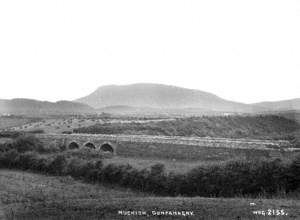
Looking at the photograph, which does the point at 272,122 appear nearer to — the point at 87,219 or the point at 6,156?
the point at 6,156

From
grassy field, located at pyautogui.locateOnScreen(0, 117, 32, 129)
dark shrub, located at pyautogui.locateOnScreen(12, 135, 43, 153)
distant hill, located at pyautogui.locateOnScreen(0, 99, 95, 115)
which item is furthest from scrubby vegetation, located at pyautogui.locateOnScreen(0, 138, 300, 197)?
distant hill, located at pyautogui.locateOnScreen(0, 99, 95, 115)

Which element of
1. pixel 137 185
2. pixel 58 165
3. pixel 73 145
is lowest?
pixel 137 185

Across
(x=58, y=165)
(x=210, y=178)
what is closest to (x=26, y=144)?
(x=58, y=165)

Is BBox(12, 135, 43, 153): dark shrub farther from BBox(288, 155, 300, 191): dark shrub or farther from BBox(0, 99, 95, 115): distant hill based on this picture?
BBox(0, 99, 95, 115): distant hill

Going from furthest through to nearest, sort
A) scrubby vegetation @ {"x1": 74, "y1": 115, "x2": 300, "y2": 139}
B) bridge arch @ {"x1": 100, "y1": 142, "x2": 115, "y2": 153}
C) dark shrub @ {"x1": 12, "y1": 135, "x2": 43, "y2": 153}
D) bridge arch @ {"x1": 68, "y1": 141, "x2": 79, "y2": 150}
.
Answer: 1. scrubby vegetation @ {"x1": 74, "y1": 115, "x2": 300, "y2": 139}
2. bridge arch @ {"x1": 68, "y1": 141, "x2": 79, "y2": 150}
3. dark shrub @ {"x1": 12, "y1": 135, "x2": 43, "y2": 153}
4. bridge arch @ {"x1": 100, "y1": 142, "x2": 115, "y2": 153}

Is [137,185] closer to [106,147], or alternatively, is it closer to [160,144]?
[160,144]

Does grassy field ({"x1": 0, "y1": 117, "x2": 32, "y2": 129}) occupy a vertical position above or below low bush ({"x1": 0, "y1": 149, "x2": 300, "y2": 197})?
above
